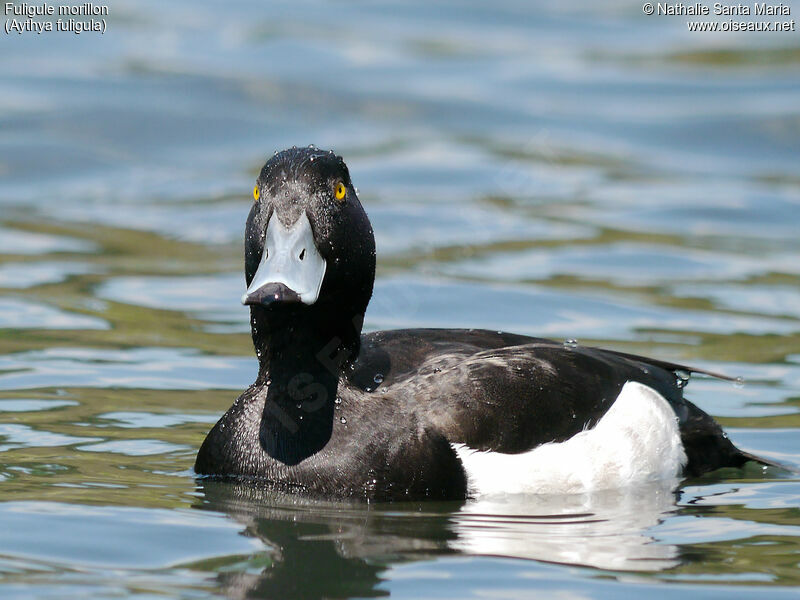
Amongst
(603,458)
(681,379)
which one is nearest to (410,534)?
(603,458)

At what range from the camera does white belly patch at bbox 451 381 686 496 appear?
19.7 ft

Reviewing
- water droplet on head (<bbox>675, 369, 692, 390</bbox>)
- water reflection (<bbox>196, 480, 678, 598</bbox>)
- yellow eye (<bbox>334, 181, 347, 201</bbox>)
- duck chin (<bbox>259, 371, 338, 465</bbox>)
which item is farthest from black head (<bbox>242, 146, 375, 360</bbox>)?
water droplet on head (<bbox>675, 369, 692, 390</bbox>)

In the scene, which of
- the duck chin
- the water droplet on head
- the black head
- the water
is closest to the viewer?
the water

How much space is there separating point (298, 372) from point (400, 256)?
5411mm

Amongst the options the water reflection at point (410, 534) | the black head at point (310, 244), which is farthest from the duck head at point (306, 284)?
the water reflection at point (410, 534)

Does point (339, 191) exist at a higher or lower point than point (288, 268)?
higher

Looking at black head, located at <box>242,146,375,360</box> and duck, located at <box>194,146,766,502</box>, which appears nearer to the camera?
black head, located at <box>242,146,375,360</box>

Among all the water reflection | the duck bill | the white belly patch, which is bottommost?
the water reflection

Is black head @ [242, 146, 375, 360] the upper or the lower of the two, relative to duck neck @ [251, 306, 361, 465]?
upper

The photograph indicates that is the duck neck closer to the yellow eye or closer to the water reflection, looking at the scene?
the water reflection

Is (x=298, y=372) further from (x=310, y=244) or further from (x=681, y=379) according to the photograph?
(x=681, y=379)

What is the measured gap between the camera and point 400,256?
11.6 metres

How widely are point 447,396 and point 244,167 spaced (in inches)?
356

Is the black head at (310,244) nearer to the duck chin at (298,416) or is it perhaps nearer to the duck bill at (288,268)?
the duck bill at (288,268)
